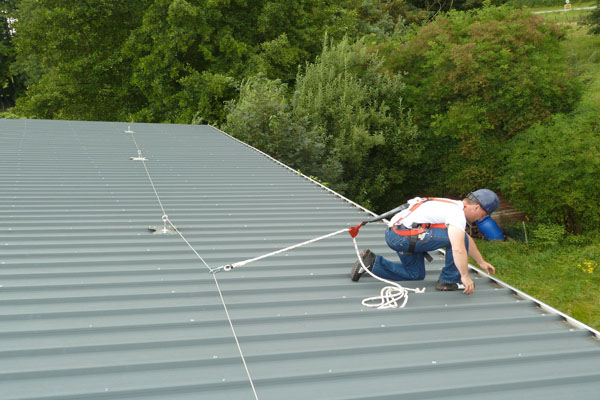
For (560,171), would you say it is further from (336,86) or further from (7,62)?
(7,62)

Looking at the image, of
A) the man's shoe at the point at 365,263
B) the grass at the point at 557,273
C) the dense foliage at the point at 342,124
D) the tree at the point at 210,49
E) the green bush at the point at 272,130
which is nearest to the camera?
the man's shoe at the point at 365,263

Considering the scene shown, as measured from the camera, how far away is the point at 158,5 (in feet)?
65.7

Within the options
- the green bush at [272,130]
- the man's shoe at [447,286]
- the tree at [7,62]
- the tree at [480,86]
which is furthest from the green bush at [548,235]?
the tree at [7,62]

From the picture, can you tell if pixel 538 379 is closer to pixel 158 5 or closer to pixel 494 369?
pixel 494 369

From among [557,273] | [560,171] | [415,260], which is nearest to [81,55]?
[560,171]

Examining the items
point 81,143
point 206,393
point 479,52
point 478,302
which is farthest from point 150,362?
point 479,52

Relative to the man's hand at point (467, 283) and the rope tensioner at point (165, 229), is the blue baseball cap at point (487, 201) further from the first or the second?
the rope tensioner at point (165, 229)

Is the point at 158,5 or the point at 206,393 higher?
the point at 158,5

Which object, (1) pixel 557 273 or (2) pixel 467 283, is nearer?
(2) pixel 467 283

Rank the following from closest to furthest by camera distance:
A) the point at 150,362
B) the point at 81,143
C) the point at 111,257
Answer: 1. the point at 150,362
2. the point at 111,257
3. the point at 81,143

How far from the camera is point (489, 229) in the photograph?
13.4ft

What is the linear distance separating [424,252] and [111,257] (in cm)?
302

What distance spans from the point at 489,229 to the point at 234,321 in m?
2.19

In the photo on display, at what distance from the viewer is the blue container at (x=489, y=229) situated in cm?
402
